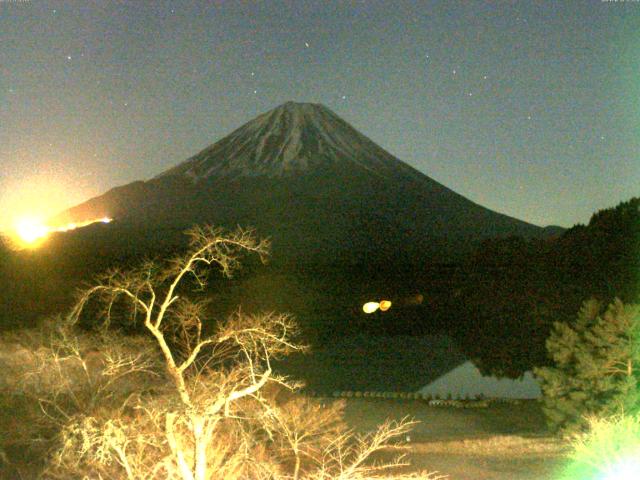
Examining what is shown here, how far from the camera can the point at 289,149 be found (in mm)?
107562

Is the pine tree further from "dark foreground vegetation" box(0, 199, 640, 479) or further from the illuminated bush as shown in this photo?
the illuminated bush

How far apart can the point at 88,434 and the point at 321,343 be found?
28.3m

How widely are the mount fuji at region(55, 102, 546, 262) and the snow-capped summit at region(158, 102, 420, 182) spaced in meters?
0.16

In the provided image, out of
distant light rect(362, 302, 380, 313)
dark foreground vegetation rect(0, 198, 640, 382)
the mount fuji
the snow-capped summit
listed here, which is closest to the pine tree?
distant light rect(362, 302, 380, 313)

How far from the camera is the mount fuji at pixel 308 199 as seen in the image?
87000 millimetres

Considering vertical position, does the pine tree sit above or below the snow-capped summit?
below

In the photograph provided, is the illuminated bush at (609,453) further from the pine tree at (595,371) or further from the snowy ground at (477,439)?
the pine tree at (595,371)

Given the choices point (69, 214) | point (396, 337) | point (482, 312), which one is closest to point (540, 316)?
point (482, 312)

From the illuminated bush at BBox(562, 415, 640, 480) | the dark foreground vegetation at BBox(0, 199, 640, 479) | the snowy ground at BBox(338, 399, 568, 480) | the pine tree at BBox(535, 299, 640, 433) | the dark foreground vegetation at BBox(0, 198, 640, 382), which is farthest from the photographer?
the dark foreground vegetation at BBox(0, 198, 640, 382)

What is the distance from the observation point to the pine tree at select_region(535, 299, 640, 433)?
1302 cm

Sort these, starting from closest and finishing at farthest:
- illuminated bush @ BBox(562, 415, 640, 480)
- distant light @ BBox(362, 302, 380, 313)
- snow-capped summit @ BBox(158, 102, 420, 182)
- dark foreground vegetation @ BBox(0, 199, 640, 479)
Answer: dark foreground vegetation @ BBox(0, 199, 640, 479) → illuminated bush @ BBox(562, 415, 640, 480) → distant light @ BBox(362, 302, 380, 313) → snow-capped summit @ BBox(158, 102, 420, 182)

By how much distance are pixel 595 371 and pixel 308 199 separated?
86083 mm

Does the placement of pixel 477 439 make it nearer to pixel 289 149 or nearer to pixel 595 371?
pixel 595 371

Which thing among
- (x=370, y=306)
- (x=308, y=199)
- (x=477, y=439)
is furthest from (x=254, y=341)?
(x=308, y=199)
